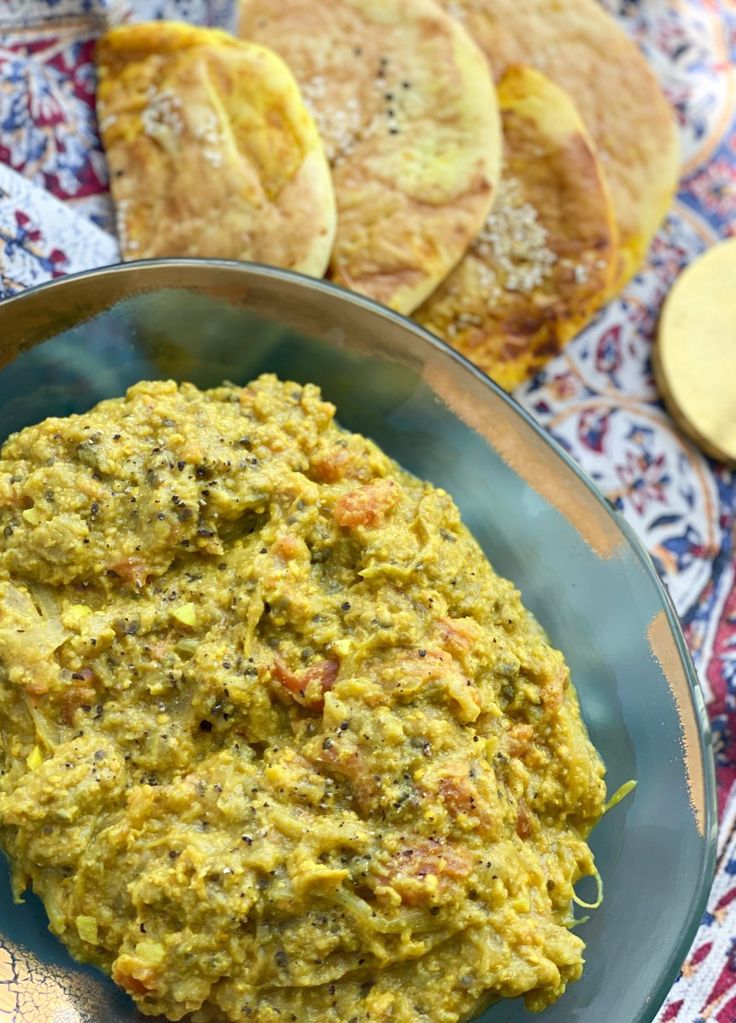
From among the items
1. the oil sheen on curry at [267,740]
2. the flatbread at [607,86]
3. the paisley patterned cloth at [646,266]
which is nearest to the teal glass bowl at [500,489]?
the oil sheen on curry at [267,740]

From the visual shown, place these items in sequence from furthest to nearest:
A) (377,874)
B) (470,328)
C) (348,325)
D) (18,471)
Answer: (470,328), (348,325), (18,471), (377,874)

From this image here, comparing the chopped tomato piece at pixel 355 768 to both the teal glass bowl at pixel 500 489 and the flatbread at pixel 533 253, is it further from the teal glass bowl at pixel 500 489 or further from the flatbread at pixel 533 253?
the flatbread at pixel 533 253

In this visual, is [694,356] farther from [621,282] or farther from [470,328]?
[470,328]

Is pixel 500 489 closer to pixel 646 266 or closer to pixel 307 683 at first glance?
pixel 307 683

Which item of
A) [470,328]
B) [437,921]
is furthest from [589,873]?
[470,328]

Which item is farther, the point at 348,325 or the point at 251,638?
the point at 348,325

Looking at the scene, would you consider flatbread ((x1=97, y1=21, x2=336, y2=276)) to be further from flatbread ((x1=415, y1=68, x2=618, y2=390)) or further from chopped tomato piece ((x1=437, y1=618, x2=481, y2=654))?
chopped tomato piece ((x1=437, y1=618, x2=481, y2=654))

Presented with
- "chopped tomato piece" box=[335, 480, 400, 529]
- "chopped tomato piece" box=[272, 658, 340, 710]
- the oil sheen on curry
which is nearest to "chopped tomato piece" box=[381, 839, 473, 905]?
the oil sheen on curry

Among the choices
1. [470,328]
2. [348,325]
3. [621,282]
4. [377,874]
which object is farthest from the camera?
[621,282]
